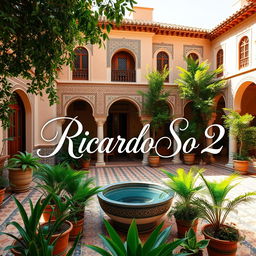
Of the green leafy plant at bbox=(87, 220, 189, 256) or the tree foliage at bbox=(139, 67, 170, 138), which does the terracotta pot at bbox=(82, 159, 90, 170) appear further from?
the green leafy plant at bbox=(87, 220, 189, 256)

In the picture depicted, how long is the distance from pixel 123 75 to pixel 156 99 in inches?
96.9

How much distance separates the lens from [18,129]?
8312 millimetres

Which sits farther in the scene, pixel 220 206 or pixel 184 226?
pixel 184 226

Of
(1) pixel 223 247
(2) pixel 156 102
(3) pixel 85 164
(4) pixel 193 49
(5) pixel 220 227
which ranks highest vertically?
(4) pixel 193 49

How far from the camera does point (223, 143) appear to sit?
15234 mm

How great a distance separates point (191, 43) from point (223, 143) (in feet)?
24.2

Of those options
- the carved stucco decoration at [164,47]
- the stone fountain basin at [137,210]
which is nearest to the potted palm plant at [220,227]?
the stone fountain basin at [137,210]

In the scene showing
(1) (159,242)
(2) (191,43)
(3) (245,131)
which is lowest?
(1) (159,242)

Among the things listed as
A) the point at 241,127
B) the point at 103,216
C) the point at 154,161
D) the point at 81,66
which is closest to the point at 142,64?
the point at 81,66

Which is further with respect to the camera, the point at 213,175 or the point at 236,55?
the point at 236,55

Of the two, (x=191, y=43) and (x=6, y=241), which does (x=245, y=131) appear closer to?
(x=191, y=43)

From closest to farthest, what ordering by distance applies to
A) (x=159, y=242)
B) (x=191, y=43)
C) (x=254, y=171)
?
(x=159, y=242) → (x=254, y=171) → (x=191, y=43)

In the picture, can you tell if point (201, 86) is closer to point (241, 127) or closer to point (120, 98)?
point (241, 127)

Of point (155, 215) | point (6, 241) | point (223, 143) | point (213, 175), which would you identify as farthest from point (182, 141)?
point (6, 241)
